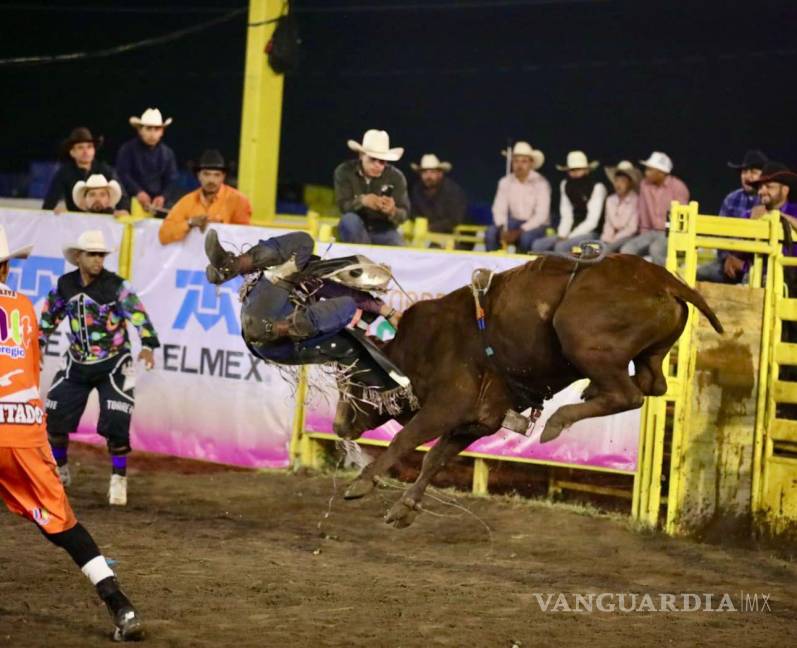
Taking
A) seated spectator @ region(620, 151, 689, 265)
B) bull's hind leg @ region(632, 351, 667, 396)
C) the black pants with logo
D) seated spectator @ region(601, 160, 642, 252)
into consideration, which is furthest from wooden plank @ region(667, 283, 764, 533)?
the black pants with logo

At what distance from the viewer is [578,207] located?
11.9 m

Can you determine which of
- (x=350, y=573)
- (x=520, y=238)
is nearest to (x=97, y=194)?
(x=520, y=238)

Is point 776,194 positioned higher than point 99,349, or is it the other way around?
point 776,194

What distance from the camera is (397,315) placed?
6980mm

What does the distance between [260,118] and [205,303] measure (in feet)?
8.17

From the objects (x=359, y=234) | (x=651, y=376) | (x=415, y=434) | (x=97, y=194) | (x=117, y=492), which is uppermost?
(x=97, y=194)

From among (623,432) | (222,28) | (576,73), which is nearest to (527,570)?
Result: (623,432)

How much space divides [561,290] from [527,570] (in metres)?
2.15

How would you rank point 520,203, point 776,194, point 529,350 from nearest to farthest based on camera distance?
point 529,350 < point 776,194 < point 520,203

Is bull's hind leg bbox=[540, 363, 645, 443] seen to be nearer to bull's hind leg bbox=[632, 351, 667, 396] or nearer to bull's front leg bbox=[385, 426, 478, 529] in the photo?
bull's hind leg bbox=[632, 351, 667, 396]

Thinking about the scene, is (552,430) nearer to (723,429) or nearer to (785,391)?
(723,429)

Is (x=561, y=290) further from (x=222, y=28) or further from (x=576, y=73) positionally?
(x=222, y=28)

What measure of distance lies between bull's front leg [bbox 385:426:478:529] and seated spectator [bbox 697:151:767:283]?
370 centimetres

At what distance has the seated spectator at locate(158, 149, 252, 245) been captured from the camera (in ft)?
36.5
